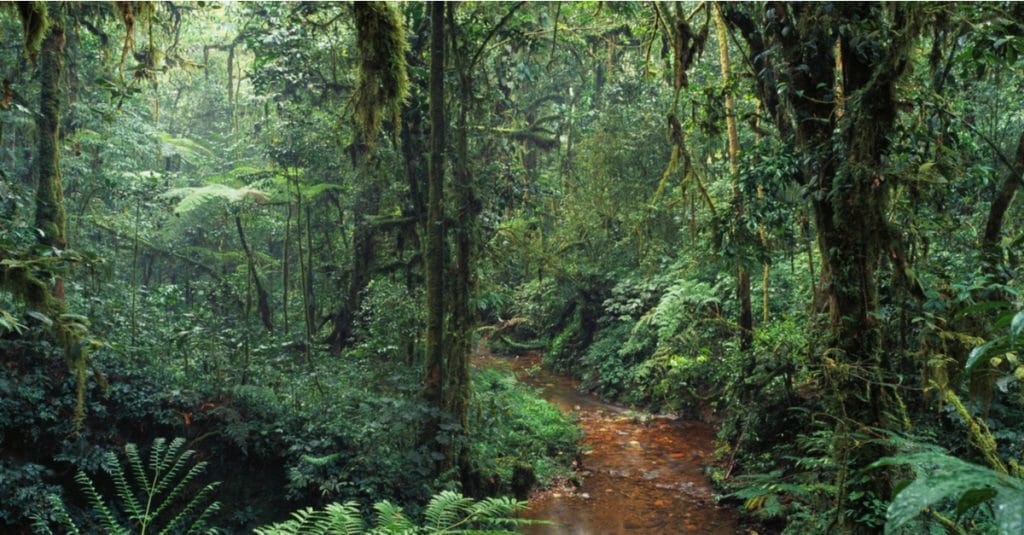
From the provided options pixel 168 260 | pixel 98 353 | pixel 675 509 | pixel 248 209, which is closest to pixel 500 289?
pixel 675 509

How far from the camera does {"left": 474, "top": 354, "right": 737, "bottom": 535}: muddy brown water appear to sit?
732cm

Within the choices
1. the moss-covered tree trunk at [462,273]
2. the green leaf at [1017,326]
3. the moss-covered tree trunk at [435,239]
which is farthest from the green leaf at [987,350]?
the moss-covered tree trunk at [462,273]

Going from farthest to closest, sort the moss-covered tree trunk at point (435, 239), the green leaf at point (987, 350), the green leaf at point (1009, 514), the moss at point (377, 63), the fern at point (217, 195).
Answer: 1. the fern at point (217, 195)
2. the moss-covered tree trunk at point (435, 239)
3. the moss at point (377, 63)
4. the green leaf at point (987, 350)
5. the green leaf at point (1009, 514)

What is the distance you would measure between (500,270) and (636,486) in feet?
13.1

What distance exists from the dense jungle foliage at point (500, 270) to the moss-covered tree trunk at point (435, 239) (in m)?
0.03

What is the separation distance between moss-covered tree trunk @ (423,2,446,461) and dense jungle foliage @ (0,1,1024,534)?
3 cm

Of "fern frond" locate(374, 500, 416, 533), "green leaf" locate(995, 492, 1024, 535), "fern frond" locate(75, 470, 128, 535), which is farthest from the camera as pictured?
"fern frond" locate(374, 500, 416, 533)

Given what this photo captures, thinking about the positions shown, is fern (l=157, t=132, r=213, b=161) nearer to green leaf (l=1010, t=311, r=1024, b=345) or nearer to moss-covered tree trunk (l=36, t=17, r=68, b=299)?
moss-covered tree trunk (l=36, t=17, r=68, b=299)

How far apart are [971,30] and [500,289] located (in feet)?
26.5

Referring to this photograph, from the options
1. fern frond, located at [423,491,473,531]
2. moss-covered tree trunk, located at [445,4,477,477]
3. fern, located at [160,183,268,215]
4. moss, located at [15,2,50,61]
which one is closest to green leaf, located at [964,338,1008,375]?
fern frond, located at [423,491,473,531]

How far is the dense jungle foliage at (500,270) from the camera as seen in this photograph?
4.61 m

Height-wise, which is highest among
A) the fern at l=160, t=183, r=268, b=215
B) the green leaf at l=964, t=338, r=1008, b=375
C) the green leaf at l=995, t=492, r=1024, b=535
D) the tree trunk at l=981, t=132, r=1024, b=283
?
the fern at l=160, t=183, r=268, b=215

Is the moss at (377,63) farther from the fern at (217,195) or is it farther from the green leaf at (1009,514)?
the fern at (217,195)

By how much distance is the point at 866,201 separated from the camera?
4746 millimetres
